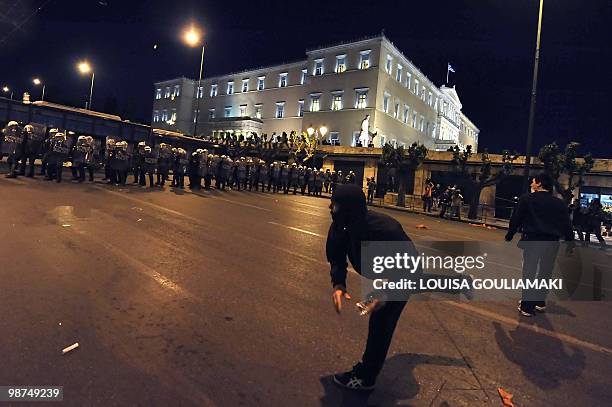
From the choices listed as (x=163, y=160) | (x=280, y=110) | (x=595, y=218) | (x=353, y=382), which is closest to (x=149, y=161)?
(x=163, y=160)

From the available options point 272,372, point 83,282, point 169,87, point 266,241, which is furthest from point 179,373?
point 169,87

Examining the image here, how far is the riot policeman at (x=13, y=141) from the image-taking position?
601 inches

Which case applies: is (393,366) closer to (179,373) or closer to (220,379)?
(220,379)

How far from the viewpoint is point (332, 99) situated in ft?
190

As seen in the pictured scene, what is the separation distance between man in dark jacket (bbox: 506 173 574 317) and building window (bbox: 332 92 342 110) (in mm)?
53347

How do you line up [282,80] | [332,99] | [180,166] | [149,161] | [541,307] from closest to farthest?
[541,307] → [149,161] → [180,166] → [332,99] → [282,80]

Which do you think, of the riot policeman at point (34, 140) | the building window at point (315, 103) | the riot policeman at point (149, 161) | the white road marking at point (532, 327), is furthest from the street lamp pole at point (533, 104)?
the building window at point (315, 103)

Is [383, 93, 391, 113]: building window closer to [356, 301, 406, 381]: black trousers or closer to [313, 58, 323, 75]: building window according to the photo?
[313, 58, 323, 75]: building window

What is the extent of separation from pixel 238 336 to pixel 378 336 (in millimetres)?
1444

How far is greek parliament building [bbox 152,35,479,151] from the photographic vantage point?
54.4m

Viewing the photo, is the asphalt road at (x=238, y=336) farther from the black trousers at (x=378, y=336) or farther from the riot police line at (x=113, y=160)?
the riot police line at (x=113, y=160)

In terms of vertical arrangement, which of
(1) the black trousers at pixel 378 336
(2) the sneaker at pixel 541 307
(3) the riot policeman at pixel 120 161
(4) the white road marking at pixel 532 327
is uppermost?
(3) the riot policeman at pixel 120 161

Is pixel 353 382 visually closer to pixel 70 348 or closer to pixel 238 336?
pixel 238 336

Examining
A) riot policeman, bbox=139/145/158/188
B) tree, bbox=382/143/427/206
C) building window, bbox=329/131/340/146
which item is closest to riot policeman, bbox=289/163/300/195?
tree, bbox=382/143/427/206
